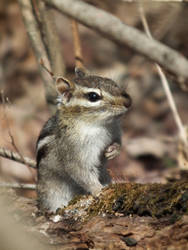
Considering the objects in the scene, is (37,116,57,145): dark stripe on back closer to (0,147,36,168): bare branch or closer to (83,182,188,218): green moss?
(0,147,36,168): bare branch

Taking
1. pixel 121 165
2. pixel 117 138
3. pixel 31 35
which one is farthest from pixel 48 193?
pixel 121 165

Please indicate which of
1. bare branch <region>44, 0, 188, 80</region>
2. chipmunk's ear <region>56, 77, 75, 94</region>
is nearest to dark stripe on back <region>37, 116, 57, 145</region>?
chipmunk's ear <region>56, 77, 75, 94</region>

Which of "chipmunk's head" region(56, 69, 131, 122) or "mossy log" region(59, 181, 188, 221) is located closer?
"mossy log" region(59, 181, 188, 221)

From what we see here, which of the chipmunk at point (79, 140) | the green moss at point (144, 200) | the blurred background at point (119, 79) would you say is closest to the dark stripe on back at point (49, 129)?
the chipmunk at point (79, 140)

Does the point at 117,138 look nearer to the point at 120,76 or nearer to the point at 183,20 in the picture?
the point at 120,76

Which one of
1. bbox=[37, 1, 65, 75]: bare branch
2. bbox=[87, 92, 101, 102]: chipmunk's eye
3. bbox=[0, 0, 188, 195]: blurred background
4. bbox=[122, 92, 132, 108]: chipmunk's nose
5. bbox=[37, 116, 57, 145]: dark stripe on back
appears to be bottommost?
bbox=[0, 0, 188, 195]: blurred background

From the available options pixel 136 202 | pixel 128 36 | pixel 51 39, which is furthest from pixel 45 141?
pixel 128 36

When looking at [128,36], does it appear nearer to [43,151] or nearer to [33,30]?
[43,151]
